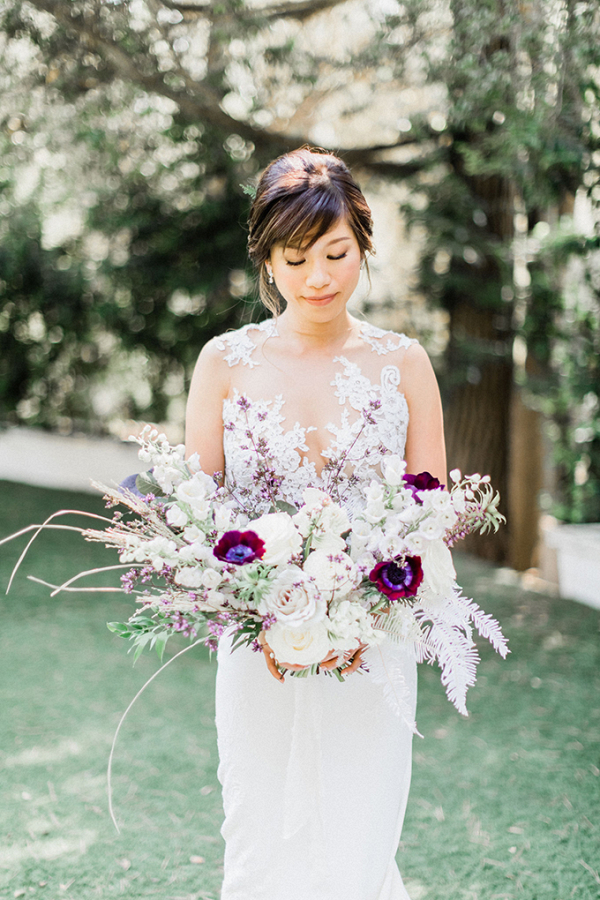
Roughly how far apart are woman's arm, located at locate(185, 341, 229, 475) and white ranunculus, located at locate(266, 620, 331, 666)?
639 mm

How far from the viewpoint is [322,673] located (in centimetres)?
209

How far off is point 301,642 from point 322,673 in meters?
0.42

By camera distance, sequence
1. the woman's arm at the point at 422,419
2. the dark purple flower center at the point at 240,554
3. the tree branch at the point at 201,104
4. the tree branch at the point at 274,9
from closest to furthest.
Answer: the dark purple flower center at the point at 240,554
the woman's arm at the point at 422,419
the tree branch at the point at 201,104
the tree branch at the point at 274,9

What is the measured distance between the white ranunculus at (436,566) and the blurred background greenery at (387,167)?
3.08m

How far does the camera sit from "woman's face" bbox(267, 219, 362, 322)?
6.67ft

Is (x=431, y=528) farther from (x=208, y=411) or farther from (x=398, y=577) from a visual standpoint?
(x=208, y=411)

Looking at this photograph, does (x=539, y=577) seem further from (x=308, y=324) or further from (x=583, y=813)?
(x=308, y=324)

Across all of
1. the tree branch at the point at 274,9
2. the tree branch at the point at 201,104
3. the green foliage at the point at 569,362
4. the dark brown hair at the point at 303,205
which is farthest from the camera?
the green foliage at the point at 569,362

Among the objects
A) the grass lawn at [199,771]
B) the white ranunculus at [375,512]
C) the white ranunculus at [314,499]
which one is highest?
the white ranunculus at [314,499]

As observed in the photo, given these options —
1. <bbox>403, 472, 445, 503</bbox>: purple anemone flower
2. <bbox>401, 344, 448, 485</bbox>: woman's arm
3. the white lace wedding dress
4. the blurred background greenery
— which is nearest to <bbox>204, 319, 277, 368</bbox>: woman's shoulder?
the white lace wedding dress

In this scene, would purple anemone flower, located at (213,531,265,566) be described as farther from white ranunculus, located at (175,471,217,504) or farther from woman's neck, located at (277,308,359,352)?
woman's neck, located at (277,308,359,352)

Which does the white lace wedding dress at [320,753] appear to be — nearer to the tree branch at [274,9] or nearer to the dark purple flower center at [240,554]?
the dark purple flower center at [240,554]

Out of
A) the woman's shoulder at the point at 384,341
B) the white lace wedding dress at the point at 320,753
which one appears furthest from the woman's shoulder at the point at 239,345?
the woman's shoulder at the point at 384,341

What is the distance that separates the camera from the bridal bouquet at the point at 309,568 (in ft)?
5.60
